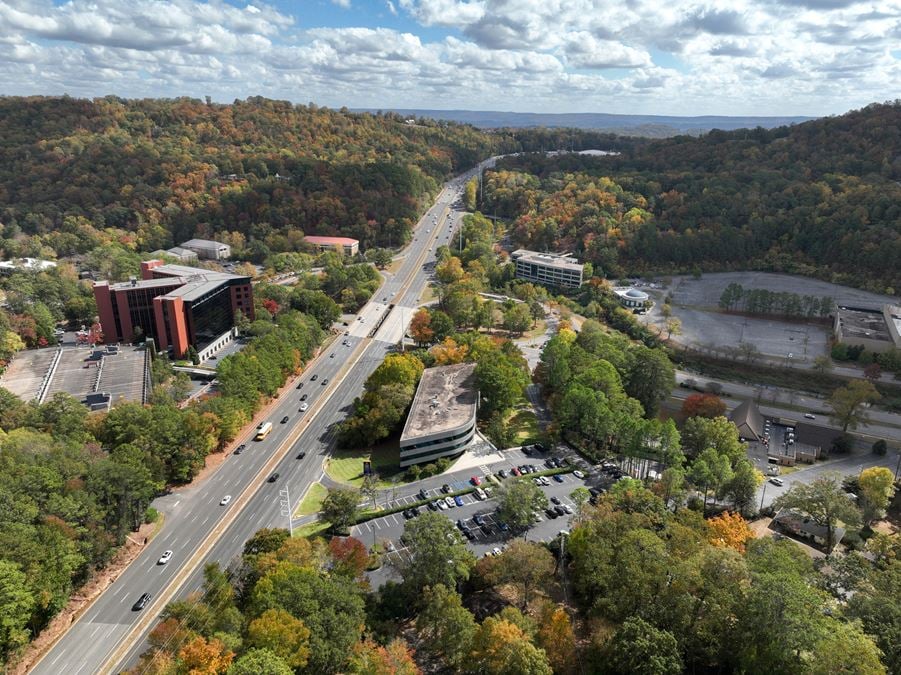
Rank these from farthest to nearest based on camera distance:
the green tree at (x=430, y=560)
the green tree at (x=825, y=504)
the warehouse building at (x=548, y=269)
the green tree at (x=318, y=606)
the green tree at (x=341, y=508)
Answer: the warehouse building at (x=548, y=269)
the green tree at (x=341, y=508)
the green tree at (x=825, y=504)
the green tree at (x=430, y=560)
the green tree at (x=318, y=606)

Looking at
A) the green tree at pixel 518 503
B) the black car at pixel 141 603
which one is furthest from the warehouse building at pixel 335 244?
the black car at pixel 141 603

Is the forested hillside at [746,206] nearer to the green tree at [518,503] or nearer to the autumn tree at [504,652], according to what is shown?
the green tree at [518,503]

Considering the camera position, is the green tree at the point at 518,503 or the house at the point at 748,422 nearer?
the green tree at the point at 518,503

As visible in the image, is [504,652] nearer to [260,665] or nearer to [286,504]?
[260,665]

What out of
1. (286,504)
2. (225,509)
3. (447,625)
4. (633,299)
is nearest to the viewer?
(447,625)

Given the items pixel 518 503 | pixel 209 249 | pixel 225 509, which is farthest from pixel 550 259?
pixel 225 509

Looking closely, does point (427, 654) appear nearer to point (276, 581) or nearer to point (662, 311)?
point (276, 581)

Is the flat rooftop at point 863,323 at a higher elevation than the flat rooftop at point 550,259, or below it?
below

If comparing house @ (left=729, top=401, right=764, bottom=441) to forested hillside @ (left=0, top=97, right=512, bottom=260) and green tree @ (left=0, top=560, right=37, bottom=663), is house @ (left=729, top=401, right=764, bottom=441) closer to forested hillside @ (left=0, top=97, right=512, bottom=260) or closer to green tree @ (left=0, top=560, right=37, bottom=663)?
green tree @ (left=0, top=560, right=37, bottom=663)
